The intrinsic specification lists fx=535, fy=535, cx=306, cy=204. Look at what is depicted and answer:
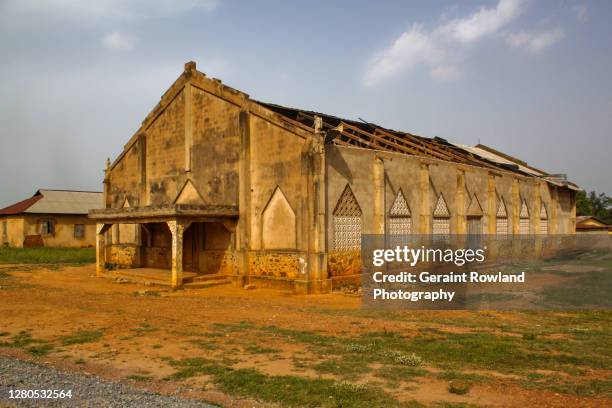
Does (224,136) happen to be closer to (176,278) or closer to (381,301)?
(176,278)

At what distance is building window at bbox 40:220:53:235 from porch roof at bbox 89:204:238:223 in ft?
76.1

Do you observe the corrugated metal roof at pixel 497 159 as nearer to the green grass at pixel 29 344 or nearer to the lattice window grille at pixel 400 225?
the lattice window grille at pixel 400 225

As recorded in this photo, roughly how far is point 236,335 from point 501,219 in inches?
822

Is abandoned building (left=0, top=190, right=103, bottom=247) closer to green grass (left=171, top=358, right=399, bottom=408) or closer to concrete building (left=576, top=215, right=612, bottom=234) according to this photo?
green grass (left=171, top=358, right=399, bottom=408)

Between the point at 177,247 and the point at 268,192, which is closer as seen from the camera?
the point at 177,247

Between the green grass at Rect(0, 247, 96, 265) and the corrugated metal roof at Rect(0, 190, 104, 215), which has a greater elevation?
the corrugated metal roof at Rect(0, 190, 104, 215)

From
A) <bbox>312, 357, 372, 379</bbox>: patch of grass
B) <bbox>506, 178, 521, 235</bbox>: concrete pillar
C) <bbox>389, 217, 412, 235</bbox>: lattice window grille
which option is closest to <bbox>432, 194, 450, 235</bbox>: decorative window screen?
<bbox>389, 217, 412, 235</bbox>: lattice window grille

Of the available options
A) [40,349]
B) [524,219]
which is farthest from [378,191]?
[524,219]

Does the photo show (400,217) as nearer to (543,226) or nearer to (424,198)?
(424,198)

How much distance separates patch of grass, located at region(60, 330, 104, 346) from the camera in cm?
972

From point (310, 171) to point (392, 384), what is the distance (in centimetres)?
1080

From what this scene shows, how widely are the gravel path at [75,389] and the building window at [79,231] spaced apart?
37724 millimetres

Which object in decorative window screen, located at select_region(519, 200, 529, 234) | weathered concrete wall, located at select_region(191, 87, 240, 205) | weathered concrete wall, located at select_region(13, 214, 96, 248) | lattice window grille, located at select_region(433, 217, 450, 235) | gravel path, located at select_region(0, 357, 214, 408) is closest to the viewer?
gravel path, located at select_region(0, 357, 214, 408)

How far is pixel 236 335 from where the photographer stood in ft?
33.8
